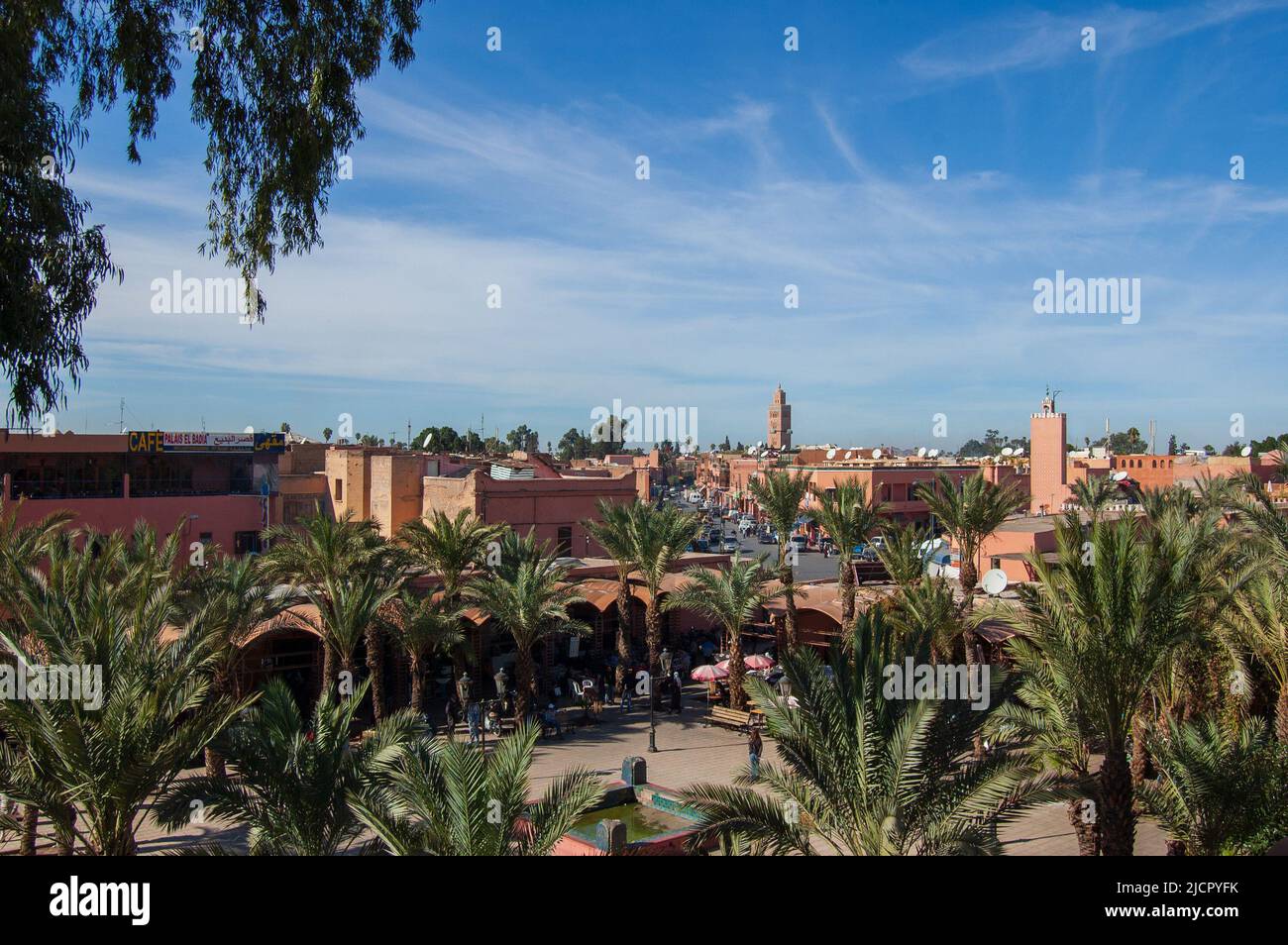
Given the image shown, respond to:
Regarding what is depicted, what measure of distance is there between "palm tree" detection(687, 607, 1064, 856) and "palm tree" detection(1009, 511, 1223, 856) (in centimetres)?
121

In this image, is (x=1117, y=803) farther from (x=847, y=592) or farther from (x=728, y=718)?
(x=847, y=592)

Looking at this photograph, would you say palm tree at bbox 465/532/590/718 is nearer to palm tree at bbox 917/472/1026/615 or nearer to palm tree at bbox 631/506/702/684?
palm tree at bbox 631/506/702/684

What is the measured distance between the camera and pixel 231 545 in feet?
112

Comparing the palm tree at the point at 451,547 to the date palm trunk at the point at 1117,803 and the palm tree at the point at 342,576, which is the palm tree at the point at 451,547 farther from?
the date palm trunk at the point at 1117,803

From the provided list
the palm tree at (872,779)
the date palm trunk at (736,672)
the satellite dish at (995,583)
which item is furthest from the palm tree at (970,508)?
the palm tree at (872,779)

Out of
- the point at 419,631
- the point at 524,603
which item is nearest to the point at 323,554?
the point at 419,631

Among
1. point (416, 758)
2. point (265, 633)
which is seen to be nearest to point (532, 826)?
point (416, 758)

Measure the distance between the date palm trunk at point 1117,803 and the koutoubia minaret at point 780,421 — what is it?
410ft

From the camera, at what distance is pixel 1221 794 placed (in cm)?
989

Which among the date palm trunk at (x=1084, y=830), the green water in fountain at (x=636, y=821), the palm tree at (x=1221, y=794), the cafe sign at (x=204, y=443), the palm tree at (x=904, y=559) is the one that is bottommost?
the green water in fountain at (x=636, y=821)

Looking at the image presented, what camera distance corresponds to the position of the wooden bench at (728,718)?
20953 millimetres
